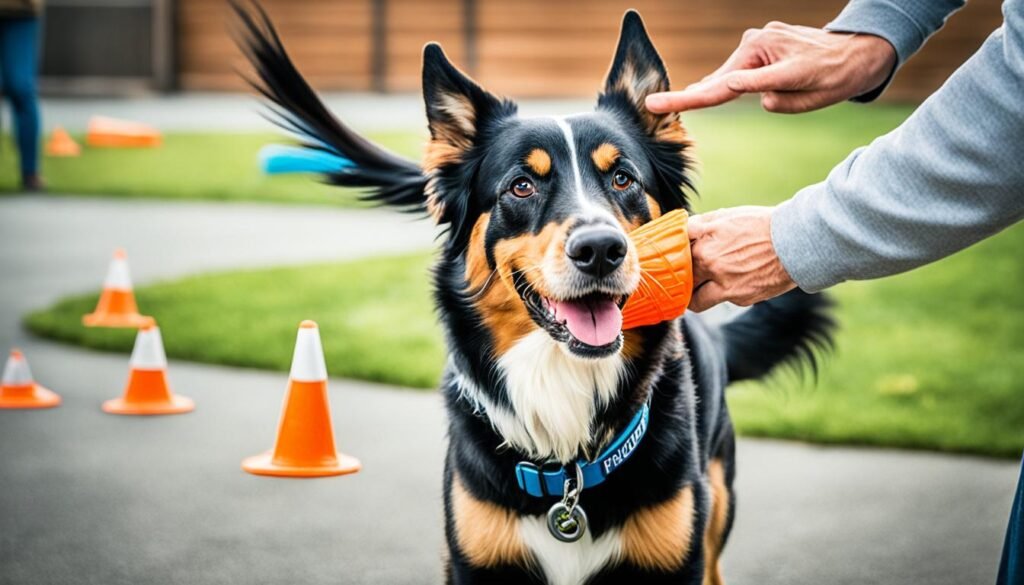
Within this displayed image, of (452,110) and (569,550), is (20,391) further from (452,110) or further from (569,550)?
(569,550)

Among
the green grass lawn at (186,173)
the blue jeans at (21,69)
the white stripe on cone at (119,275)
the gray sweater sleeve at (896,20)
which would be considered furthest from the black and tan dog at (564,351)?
the blue jeans at (21,69)

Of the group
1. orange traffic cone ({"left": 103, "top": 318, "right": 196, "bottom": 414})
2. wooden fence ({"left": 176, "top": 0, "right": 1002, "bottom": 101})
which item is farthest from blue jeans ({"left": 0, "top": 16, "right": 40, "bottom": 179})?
wooden fence ({"left": 176, "top": 0, "right": 1002, "bottom": 101})

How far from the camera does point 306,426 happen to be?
4.58 metres

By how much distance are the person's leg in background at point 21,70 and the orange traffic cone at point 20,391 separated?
643 cm

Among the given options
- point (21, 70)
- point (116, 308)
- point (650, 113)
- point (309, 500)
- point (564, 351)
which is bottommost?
point (309, 500)

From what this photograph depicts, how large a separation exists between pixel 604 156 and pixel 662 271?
51 centimetres

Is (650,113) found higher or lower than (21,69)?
higher

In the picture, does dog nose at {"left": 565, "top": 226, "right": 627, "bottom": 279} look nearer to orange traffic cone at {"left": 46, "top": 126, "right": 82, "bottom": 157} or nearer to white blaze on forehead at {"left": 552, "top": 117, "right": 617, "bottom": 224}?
white blaze on forehead at {"left": 552, "top": 117, "right": 617, "bottom": 224}

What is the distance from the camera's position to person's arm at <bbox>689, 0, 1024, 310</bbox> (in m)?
2.12

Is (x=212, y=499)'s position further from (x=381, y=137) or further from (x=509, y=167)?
(x=381, y=137)

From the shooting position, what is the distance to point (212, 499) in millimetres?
4719

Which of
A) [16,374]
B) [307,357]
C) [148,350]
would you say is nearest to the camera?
[307,357]

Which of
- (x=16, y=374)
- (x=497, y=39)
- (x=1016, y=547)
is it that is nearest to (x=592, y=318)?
(x=1016, y=547)

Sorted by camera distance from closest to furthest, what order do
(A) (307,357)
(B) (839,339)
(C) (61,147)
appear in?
(A) (307,357) → (B) (839,339) → (C) (61,147)
